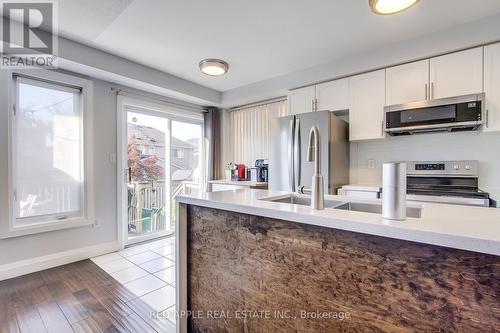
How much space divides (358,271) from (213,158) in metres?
3.75

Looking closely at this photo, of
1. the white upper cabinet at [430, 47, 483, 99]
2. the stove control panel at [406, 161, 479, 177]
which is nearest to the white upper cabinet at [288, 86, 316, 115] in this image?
the white upper cabinet at [430, 47, 483, 99]

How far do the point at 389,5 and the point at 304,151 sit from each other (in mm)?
1570

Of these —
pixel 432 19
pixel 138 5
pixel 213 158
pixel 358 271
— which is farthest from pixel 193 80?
pixel 358 271

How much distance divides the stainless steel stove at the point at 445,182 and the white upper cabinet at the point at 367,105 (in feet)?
2.01

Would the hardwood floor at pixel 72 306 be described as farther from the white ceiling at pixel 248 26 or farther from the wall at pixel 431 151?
the wall at pixel 431 151

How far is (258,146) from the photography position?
4.16m

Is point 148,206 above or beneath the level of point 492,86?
beneath

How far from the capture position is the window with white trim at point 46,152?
2527 mm

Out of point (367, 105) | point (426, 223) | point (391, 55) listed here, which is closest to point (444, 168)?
point (367, 105)

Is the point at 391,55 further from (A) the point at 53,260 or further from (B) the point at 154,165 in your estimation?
(A) the point at 53,260

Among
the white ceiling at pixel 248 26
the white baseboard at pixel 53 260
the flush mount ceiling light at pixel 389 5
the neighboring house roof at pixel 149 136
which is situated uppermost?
the white ceiling at pixel 248 26

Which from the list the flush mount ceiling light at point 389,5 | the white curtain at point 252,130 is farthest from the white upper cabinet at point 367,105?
the white curtain at point 252,130

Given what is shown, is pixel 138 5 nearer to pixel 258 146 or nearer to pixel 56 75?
pixel 56 75

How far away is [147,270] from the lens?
265 centimetres
